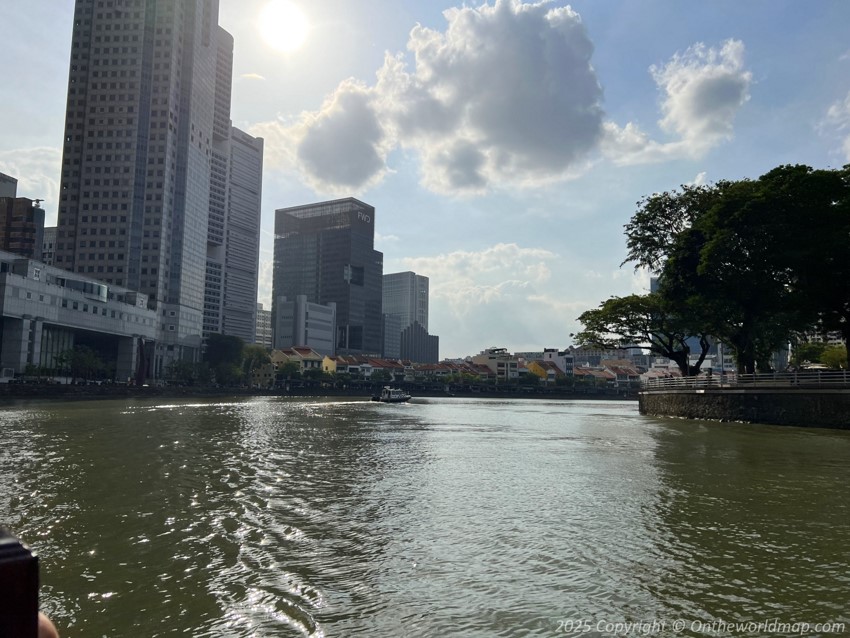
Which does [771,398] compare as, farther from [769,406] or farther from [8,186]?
[8,186]

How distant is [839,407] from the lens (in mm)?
33969

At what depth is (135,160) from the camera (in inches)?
5723

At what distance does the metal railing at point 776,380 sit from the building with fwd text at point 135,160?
123 m

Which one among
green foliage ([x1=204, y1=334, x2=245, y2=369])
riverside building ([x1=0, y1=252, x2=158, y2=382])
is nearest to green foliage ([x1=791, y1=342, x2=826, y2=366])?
green foliage ([x1=204, y1=334, x2=245, y2=369])

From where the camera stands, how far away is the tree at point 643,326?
54.9 meters

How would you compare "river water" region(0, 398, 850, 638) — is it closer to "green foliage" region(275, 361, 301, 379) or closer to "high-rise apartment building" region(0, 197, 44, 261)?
"green foliage" region(275, 361, 301, 379)

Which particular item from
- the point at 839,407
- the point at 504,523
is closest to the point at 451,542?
the point at 504,523

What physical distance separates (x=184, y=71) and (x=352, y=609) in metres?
176

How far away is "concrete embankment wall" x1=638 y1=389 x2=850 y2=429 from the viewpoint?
3428cm

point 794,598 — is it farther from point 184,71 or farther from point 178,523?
point 184,71

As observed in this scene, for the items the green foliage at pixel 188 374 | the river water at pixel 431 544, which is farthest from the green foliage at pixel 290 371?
the river water at pixel 431 544

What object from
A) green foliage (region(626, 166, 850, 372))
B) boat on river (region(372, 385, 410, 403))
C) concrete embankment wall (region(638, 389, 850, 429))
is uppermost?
green foliage (region(626, 166, 850, 372))

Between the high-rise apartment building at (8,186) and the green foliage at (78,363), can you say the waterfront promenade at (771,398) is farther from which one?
the high-rise apartment building at (8,186)

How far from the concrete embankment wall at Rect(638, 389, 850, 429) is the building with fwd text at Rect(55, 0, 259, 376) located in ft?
404
